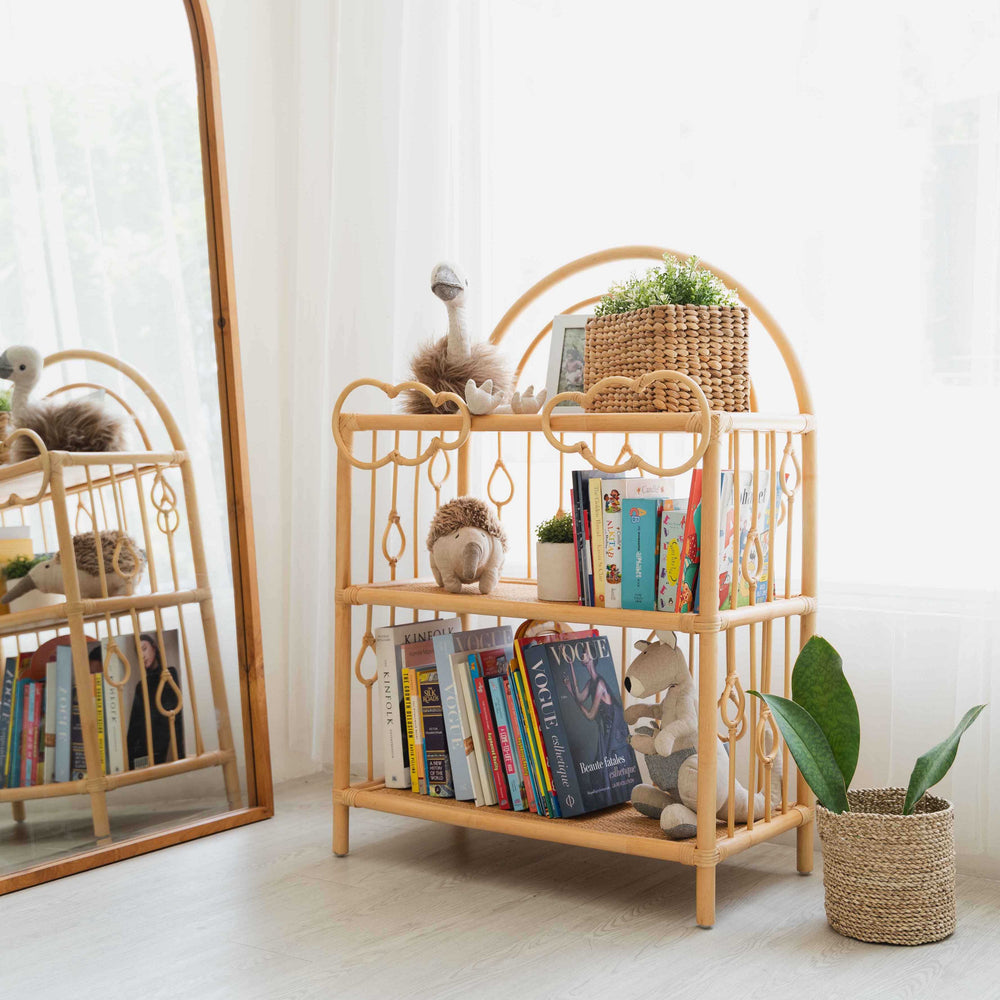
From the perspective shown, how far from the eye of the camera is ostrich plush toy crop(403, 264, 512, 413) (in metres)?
2.06

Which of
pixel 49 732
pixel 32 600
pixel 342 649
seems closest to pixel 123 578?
pixel 32 600

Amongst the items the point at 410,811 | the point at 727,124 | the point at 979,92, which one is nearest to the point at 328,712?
the point at 410,811

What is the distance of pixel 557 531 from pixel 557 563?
0.06 m

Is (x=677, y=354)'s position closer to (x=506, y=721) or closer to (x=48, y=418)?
(x=506, y=721)

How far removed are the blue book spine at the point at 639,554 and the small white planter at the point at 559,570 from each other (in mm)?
117

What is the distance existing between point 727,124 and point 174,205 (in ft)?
3.35

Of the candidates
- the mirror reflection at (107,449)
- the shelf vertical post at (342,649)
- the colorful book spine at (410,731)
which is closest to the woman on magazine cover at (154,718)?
the mirror reflection at (107,449)

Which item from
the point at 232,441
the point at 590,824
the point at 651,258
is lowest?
the point at 590,824

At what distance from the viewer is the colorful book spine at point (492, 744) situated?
6.57 feet

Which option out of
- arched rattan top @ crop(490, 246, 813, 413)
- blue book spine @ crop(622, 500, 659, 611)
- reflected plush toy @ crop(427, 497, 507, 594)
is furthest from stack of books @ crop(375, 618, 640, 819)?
arched rattan top @ crop(490, 246, 813, 413)

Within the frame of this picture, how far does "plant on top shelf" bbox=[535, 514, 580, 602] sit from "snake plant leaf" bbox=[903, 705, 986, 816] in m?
0.56

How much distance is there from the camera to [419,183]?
2461 mm

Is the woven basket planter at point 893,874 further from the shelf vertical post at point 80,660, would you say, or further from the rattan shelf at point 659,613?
the shelf vertical post at point 80,660

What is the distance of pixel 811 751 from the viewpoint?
173cm
